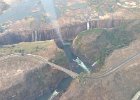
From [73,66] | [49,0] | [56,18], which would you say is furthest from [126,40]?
[49,0]

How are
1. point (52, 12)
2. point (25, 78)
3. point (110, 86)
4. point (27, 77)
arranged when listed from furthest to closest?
point (52, 12), point (27, 77), point (25, 78), point (110, 86)

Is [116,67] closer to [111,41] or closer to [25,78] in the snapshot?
[111,41]

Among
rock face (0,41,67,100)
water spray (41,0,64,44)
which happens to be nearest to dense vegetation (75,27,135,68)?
water spray (41,0,64,44)

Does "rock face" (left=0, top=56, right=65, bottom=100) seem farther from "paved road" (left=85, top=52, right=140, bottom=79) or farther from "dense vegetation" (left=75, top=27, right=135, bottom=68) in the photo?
"paved road" (left=85, top=52, right=140, bottom=79)

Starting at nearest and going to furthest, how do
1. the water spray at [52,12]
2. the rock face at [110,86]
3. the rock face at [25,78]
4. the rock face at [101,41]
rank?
the rock face at [110,86] → the rock face at [25,78] → the rock face at [101,41] → the water spray at [52,12]

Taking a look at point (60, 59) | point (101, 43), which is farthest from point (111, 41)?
point (60, 59)

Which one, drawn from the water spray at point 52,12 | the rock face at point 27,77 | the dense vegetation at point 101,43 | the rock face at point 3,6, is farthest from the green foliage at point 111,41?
the rock face at point 3,6

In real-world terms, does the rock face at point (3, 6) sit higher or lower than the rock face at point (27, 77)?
higher

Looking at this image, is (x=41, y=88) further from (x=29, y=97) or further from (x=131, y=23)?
(x=131, y=23)

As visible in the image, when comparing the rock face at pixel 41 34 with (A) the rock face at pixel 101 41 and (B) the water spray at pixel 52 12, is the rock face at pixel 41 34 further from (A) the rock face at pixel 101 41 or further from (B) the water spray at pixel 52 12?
(A) the rock face at pixel 101 41

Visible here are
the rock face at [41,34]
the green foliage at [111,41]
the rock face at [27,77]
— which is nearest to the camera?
the rock face at [27,77]
